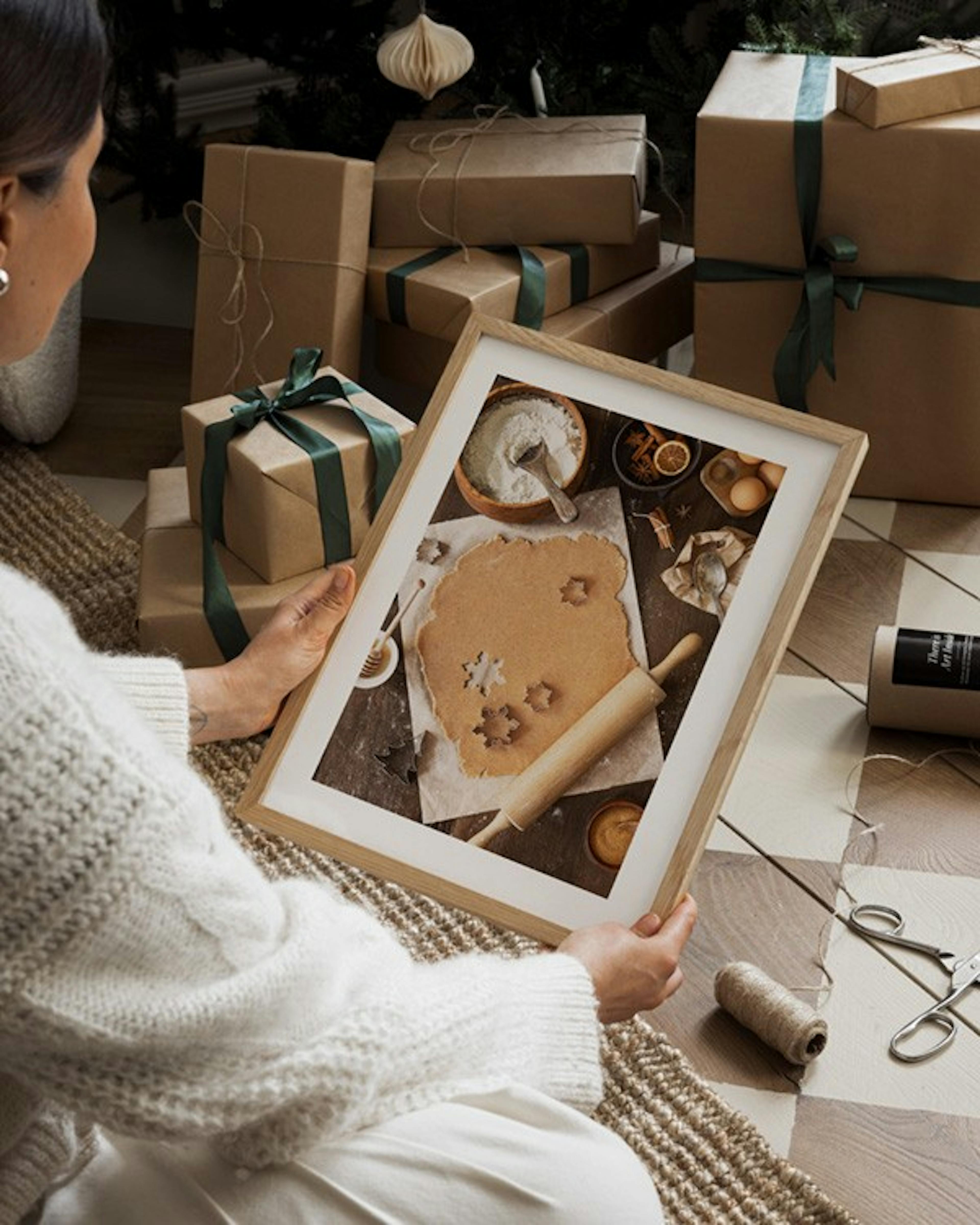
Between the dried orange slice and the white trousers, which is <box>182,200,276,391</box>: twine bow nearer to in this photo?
the dried orange slice

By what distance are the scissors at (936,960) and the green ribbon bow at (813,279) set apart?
0.64 meters

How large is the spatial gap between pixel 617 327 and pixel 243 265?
18.0 inches

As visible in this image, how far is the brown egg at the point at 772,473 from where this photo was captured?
3.83ft

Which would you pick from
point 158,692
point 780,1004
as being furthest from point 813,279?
point 158,692

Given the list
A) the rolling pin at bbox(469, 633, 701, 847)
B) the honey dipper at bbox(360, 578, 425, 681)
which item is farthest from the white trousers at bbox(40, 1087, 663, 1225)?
the honey dipper at bbox(360, 578, 425, 681)

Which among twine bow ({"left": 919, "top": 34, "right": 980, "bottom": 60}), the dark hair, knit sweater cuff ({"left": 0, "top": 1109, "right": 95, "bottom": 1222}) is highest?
the dark hair

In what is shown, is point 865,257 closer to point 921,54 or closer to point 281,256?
point 921,54

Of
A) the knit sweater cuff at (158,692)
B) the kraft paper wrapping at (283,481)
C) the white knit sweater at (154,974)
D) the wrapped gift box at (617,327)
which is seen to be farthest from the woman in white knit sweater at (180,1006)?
the wrapped gift box at (617,327)

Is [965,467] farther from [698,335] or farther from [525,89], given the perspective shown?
[525,89]

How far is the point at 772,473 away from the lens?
1.17 meters

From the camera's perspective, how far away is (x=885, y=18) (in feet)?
7.23

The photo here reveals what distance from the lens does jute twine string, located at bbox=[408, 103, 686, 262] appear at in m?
1.95

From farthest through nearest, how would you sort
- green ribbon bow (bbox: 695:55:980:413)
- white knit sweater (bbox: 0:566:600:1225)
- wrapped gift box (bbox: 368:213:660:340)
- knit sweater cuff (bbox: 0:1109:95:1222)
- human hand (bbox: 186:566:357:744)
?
1. wrapped gift box (bbox: 368:213:660:340)
2. green ribbon bow (bbox: 695:55:980:413)
3. human hand (bbox: 186:566:357:744)
4. knit sweater cuff (bbox: 0:1109:95:1222)
5. white knit sweater (bbox: 0:566:600:1225)

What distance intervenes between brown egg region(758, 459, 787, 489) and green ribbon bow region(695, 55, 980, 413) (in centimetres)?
67
